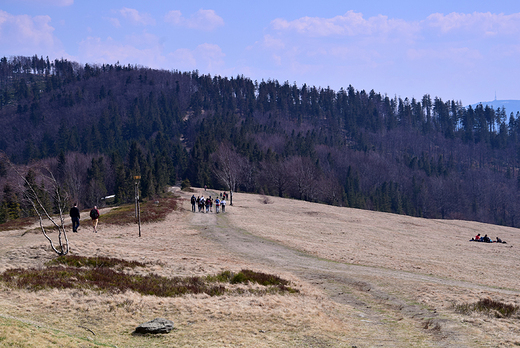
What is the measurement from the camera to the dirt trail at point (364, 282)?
48.5ft

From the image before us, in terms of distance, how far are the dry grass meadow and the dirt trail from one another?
68 millimetres

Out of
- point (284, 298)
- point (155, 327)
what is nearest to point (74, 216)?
point (284, 298)

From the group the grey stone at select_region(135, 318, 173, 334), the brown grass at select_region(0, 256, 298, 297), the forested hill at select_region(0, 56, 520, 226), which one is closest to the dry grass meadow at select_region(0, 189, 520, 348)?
the grey stone at select_region(135, 318, 173, 334)

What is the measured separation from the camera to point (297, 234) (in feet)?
126

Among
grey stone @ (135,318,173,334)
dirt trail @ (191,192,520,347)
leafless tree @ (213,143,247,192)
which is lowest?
dirt trail @ (191,192,520,347)

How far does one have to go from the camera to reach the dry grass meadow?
1231cm

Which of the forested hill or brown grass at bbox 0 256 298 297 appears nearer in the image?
brown grass at bbox 0 256 298 297

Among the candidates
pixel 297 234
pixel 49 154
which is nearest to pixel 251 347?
pixel 297 234

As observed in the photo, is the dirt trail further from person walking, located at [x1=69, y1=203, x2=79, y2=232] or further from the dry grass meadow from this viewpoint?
person walking, located at [x1=69, y1=203, x2=79, y2=232]

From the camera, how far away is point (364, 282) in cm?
2164

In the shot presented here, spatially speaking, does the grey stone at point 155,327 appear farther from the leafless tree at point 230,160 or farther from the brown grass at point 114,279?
the leafless tree at point 230,160

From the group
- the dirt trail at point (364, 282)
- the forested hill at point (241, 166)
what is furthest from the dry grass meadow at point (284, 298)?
the forested hill at point (241, 166)

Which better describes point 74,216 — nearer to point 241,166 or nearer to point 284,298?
point 284,298

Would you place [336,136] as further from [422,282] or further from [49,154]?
[422,282]
